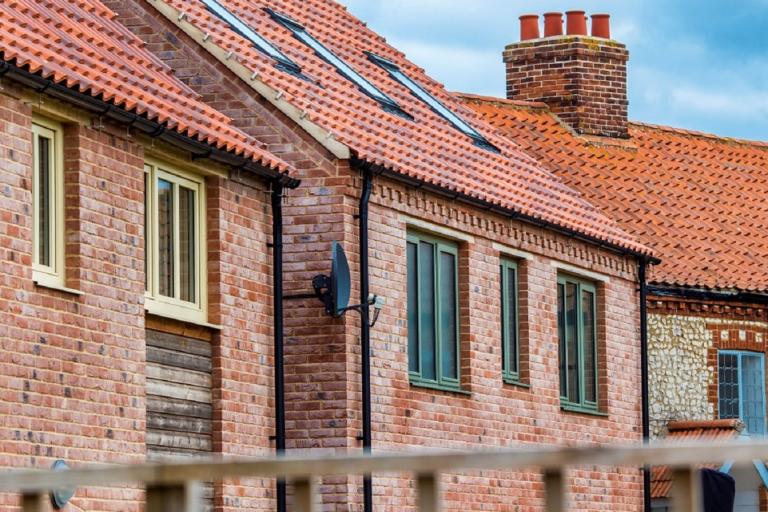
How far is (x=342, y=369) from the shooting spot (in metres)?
19.8

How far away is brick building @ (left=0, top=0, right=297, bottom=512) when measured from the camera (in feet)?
48.2

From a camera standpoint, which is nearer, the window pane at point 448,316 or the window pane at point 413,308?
the window pane at point 413,308

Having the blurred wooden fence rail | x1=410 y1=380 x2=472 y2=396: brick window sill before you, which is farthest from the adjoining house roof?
the blurred wooden fence rail

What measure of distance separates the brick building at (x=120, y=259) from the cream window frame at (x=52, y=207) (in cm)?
2

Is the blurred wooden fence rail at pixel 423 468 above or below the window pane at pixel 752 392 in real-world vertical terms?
below

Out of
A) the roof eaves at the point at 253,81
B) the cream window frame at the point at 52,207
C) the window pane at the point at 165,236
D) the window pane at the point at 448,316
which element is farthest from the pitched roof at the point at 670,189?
the cream window frame at the point at 52,207

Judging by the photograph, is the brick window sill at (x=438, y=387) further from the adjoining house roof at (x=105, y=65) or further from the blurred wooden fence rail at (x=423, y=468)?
the blurred wooden fence rail at (x=423, y=468)

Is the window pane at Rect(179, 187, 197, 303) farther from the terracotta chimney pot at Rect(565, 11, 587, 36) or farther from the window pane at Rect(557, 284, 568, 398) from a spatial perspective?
the terracotta chimney pot at Rect(565, 11, 587, 36)

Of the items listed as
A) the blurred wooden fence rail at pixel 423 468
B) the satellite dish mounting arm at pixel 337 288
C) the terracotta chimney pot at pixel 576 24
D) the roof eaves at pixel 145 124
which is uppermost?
the terracotta chimney pot at pixel 576 24

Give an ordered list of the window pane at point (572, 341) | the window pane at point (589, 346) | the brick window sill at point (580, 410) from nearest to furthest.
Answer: the brick window sill at point (580, 410), the window pane at point (572, 341), the window pane at point (589, 346)

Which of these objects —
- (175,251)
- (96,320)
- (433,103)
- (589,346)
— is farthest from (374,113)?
(96,320)

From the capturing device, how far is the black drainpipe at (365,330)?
1973cm

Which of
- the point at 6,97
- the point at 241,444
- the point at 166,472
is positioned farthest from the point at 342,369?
the point at 166,472

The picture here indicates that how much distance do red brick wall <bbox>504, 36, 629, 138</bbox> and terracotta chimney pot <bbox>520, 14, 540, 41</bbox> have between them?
30 cm
